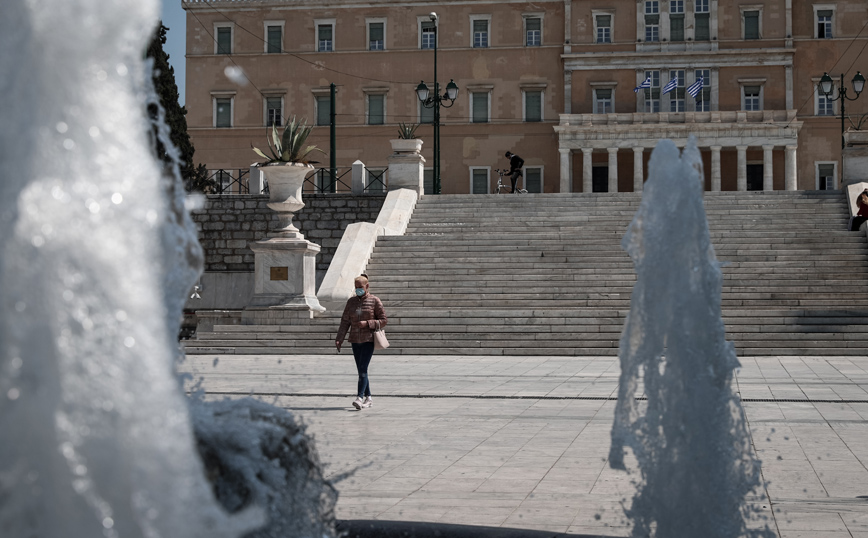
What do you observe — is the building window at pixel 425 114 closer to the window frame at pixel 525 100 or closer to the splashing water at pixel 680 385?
the window frame at pixel 525 100

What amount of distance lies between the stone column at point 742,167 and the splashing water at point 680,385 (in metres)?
41.6

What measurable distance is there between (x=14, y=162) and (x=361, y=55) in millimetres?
48058

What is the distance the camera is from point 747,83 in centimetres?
4753

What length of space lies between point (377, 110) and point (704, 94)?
14965mm

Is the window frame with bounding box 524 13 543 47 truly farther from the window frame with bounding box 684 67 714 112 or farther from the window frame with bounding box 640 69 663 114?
the window frame with bounding box 684 67 714 112

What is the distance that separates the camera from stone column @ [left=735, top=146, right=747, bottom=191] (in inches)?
1769

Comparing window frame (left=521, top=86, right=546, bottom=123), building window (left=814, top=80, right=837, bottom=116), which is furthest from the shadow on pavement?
building window (left=814, top=80, right=837, bottom=116)

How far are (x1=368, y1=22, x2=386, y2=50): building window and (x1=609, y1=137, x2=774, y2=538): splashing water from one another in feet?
151

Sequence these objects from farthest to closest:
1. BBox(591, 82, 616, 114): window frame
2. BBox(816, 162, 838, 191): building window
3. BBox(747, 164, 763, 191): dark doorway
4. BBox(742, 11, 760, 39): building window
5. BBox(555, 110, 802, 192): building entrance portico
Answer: BBox(591, 82, 616, 114): window frame → BBox(742, 11, 760, 39): building window → BBox(816, 162, 838, 191): building window → BBox(747, 164, 763, 191): dark doorway → BBox(555, 110, 802, 192): building entrance portico

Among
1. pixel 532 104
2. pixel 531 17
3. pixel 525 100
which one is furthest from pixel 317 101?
pixel 531 17

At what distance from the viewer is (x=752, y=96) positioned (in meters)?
47.8

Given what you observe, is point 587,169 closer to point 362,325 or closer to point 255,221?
point 255,221

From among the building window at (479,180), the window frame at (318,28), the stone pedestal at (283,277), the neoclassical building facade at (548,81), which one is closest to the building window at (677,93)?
the neoclassical building facade at (548,81)

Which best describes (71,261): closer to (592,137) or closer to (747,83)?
(592,137)
